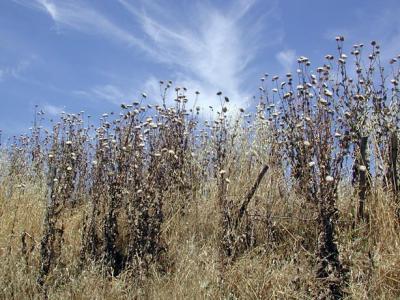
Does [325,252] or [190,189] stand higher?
[190,189]

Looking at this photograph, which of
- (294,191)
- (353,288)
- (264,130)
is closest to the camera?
(353,288)

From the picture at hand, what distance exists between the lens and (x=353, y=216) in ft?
18.4

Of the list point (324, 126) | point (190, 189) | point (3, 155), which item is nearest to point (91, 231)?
point (190, 189)

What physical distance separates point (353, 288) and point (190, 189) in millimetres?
2698

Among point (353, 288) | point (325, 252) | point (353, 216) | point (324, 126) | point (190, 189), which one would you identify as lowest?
point (353, 288)

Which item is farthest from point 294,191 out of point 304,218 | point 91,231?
point 91,231

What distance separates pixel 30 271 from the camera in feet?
17.1

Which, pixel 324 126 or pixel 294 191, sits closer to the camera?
pixel 324 126

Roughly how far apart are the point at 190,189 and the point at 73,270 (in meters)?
1.81

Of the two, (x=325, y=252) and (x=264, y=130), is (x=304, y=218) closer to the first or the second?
(x=325, y=252)

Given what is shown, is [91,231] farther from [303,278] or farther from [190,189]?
[303,278]

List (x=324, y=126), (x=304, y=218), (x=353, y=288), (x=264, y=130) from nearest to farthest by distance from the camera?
(x=353, y=288) → (x=324, y=126) → (x=304, y=218) → (x=264, y=130)

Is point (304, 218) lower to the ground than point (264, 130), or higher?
lower

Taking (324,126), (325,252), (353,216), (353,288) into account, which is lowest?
(353,288)
